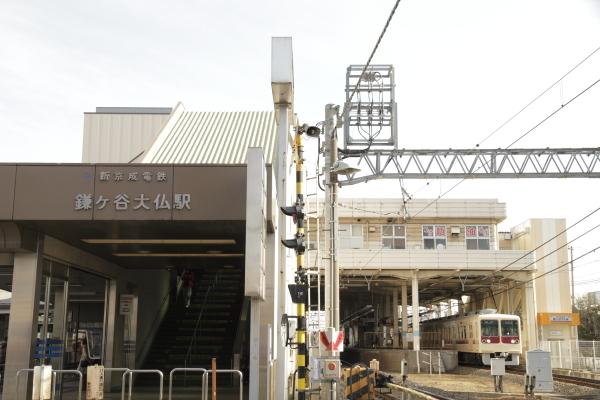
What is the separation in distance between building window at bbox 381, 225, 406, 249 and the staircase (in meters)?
21.2

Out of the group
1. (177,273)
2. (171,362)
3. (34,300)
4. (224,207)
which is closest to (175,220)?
(224,207)

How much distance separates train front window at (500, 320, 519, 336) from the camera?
1379 inches

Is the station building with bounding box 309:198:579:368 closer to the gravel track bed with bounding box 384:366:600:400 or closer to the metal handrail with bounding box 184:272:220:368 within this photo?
the gravel track bed with bounding box 384:366:600:400

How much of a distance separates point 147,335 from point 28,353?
874 centimetres

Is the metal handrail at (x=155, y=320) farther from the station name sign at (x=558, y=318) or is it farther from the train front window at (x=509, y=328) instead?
the station name sign at (x=558, y=318)

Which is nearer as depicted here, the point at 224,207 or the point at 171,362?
the point at 224,207

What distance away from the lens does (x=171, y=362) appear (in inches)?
839

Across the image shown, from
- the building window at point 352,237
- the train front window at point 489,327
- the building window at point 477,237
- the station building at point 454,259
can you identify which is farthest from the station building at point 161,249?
the building window at point 477,237

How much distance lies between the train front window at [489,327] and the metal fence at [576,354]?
283cm

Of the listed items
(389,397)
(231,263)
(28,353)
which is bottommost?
(389,397)

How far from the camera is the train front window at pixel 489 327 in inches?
1369

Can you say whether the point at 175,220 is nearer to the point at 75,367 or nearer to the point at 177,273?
the point at 75,367

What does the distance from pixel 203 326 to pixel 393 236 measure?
24.6 meters

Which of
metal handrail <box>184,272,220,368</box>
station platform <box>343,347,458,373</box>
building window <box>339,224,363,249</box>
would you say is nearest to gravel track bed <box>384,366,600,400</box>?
station platform <box>343,347,458,373</box>
